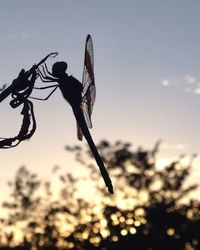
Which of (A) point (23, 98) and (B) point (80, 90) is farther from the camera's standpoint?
(B) point (80, 90)

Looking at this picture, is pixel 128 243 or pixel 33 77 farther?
pixel 128 243

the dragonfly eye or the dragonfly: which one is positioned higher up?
the dragonfly eye

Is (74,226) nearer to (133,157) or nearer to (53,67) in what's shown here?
(133,157)

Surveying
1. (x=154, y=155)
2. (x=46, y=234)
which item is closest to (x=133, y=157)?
(x=154, y=155)

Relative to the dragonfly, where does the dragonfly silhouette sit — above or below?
above

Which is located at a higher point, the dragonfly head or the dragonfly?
the dragonfly head

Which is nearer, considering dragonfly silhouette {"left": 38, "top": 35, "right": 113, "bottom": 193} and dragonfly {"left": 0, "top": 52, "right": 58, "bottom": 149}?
dragonfly {"left": 0, "top": 52, "right": 58, "bottom": 149}

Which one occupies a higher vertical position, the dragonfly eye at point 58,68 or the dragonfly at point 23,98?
the dragonfly eye at point 58,68

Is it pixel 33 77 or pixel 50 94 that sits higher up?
pixel 50 94
